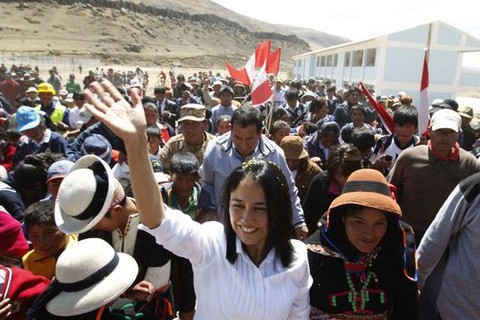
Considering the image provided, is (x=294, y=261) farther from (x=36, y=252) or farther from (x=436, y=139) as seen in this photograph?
(x=436, y=139)

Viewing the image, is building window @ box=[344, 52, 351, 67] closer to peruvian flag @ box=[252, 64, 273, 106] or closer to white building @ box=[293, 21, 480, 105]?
white building @ box=[293, 21, 480, 105]

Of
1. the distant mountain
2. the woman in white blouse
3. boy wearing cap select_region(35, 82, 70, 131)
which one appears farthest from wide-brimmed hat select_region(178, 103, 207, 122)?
the distant mountain

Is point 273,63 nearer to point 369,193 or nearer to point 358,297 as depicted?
point 369,193

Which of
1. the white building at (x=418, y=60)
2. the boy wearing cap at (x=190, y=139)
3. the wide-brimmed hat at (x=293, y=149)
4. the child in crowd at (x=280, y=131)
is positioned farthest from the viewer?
the white building at (x=418, y=60)

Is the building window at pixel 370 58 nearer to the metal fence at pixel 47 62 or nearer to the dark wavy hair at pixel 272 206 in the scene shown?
the metal fence at pixel 47 62

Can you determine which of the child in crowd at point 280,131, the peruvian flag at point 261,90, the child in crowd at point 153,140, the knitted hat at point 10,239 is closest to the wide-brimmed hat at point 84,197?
the knitted hat at point 10,239

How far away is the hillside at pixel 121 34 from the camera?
177ft

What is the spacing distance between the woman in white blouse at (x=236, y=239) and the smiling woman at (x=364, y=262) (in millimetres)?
130

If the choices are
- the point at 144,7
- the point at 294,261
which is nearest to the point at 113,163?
the point at 294,261

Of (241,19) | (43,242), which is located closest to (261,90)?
(43,242)

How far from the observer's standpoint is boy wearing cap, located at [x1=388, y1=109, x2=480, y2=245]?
2.97m

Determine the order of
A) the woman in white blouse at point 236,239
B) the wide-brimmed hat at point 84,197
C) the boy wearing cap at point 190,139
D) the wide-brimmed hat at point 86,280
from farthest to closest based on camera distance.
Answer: the boy wearing cap at point 190,139, the wide-brimmed hat at point 84,197, the wide-brimmed hat at point 86,280, the woman in white blouse at point 236,239

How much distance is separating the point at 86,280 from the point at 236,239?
610 millimetres

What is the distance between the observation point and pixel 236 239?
5.34ft
